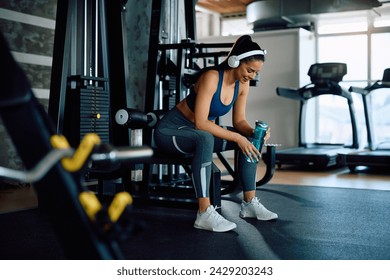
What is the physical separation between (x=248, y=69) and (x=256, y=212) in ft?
2.86

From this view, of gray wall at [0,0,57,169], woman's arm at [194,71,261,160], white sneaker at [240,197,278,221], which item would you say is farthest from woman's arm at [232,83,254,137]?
gray wall at [0,0,57,169]

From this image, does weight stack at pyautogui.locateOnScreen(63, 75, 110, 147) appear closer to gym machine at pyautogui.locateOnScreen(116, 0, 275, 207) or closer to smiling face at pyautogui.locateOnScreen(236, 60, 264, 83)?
gym machine at pyautogui.locateOnScreen(116, 0, 275, 207)

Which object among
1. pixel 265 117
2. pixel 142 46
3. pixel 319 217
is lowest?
pixel 319 217

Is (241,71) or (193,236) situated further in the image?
(241,71)

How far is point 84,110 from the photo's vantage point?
3.40m

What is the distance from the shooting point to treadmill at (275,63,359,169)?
5820 millimetres

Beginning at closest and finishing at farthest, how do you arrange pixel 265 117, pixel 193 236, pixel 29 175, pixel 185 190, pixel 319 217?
pixel 29 175, pixel 193 236, pixel 319 217, pixel 185 190, pixel 265 117

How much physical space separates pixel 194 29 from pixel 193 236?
2359mm

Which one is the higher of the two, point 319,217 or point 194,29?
point 194,29

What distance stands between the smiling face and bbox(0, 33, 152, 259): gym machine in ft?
5.79

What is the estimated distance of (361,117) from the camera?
25.4ft
